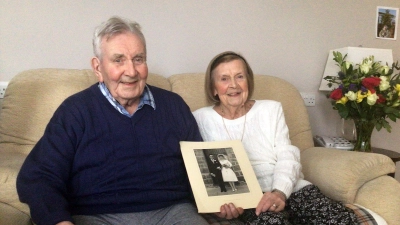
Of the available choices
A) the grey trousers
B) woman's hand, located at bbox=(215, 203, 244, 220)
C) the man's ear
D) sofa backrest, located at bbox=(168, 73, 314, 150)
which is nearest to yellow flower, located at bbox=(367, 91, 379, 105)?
sofa backrest, located at bbox=(168, 73, 314, 150)

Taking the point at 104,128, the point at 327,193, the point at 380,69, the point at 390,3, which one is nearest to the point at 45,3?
the point at 104,128

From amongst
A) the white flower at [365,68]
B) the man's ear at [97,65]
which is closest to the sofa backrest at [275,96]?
the white flower at [365,68]

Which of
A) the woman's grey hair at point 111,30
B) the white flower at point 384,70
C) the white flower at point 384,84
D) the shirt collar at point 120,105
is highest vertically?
the woman's grey hair at point 111,30

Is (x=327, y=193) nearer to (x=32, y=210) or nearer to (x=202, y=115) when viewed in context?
(x=202, y=115)

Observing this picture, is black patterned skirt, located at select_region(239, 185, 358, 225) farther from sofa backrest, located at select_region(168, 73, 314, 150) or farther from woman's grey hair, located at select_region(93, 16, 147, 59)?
woman's grey hair, located at select_region(93, 16, 147, 59)

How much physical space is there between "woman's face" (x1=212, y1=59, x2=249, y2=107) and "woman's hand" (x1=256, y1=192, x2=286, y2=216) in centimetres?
44

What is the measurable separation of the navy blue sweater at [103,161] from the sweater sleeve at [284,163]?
0.36 meters

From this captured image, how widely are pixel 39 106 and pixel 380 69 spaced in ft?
5.77

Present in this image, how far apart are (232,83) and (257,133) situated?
0.79 feet

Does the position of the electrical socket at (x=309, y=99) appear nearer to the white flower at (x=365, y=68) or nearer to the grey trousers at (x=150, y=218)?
the white flower at (x=365, y=68)

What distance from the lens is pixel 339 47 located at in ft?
7.84

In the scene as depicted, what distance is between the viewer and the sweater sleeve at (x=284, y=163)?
1305 mm

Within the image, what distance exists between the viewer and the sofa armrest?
4.60 feet

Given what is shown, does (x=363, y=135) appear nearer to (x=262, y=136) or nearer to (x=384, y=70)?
(x=384, y=70)
